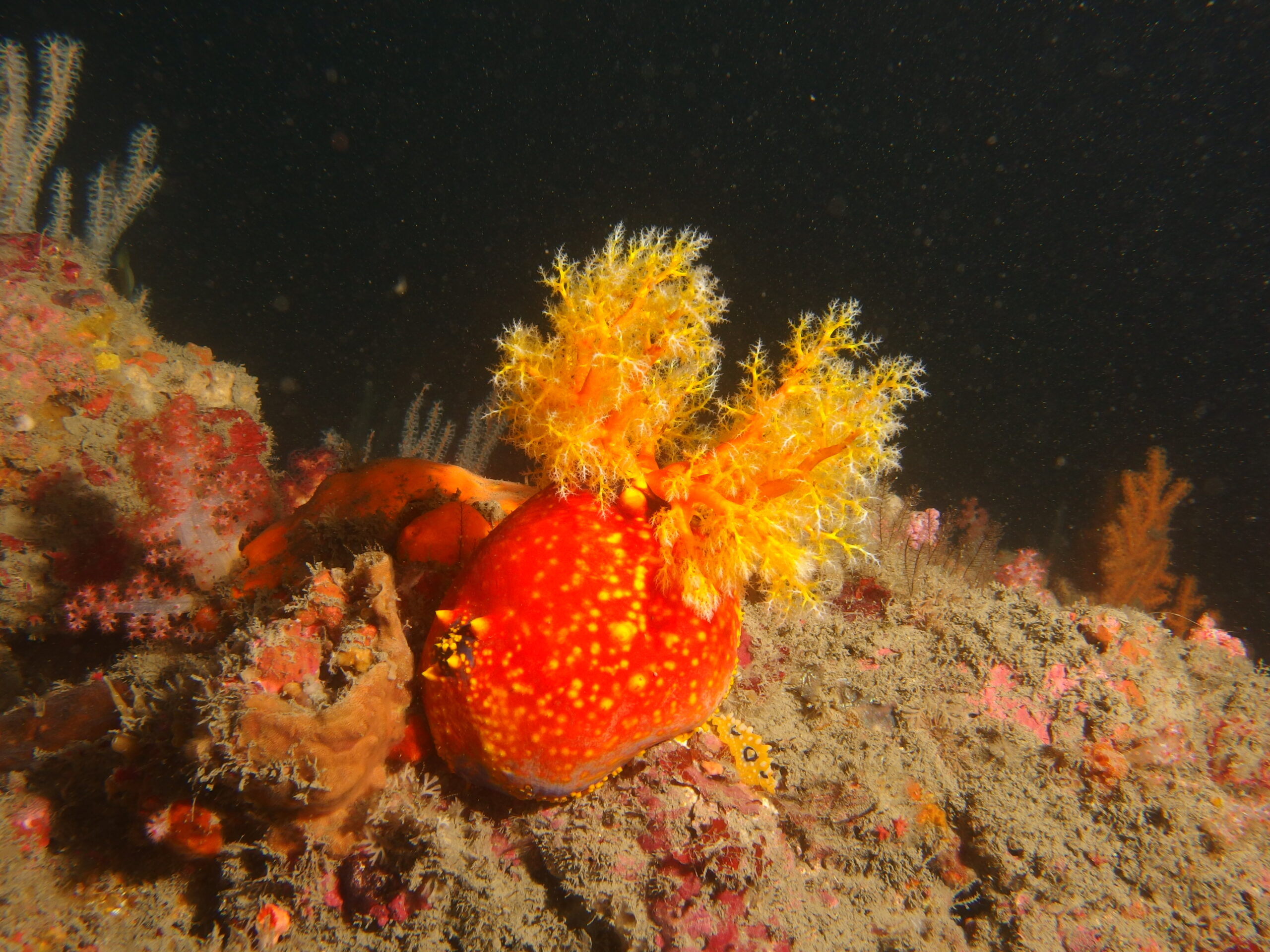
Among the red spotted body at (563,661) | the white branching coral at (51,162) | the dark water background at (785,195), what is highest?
the dark water background at (785,195)

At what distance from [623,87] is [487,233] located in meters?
7.78

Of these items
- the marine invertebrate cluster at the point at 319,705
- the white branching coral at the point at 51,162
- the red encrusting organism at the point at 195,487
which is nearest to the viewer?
the marine invertebrate cluster at the point at 319,705

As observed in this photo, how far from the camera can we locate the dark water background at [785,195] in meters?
18.7

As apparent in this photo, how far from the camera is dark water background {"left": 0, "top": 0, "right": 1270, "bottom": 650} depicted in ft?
61.4

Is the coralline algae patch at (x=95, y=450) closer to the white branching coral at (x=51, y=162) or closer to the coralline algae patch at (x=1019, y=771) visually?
the white branching coral at (x=51, y=162)

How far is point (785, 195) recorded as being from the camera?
18328 mm

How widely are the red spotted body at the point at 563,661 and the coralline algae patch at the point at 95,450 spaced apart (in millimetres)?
2196

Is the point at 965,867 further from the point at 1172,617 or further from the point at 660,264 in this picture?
the point at 1172,617

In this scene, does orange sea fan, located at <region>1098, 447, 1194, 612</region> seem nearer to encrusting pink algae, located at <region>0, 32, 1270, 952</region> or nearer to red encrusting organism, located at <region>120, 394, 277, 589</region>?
encrusting pink algae, located at <region>0, 32, 1270, 952</region>

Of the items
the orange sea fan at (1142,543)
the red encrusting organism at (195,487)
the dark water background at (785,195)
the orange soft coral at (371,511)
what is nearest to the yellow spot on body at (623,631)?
the orange soft coral at (371,511)

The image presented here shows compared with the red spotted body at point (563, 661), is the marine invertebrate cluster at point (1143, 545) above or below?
above

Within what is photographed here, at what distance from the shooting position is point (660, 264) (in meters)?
2.24

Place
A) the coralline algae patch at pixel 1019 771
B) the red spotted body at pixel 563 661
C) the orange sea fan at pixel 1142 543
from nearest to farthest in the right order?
the red spotted body at pixel 563 661
the coralline algae patch at pixel 1019 771
the orange sea fan at pixel 1142 543

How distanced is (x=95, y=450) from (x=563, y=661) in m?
4.83
